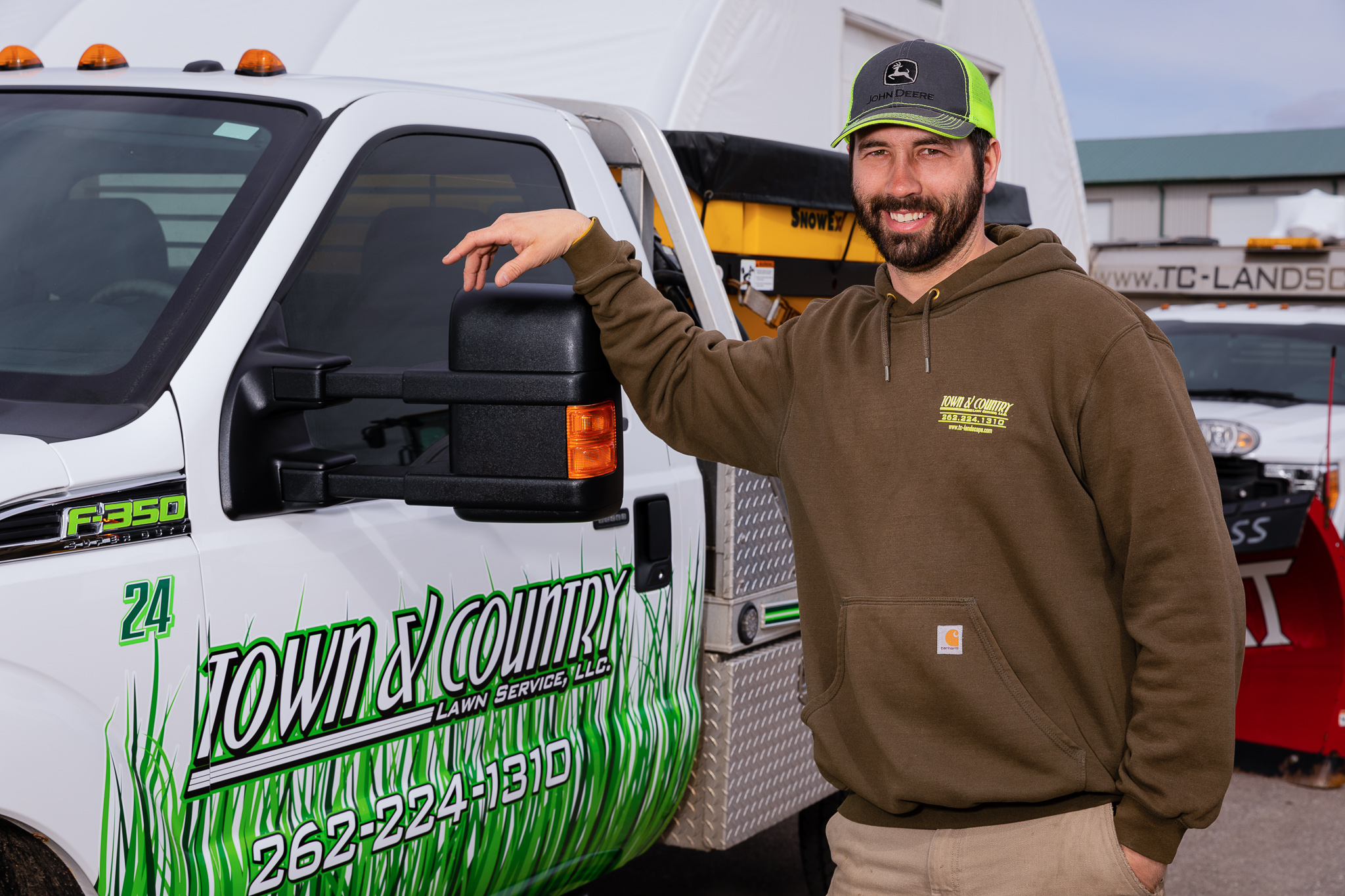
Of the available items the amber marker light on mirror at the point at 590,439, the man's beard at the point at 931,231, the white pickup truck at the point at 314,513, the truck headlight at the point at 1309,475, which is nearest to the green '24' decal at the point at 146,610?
the white pickup truck at the point at 314,513

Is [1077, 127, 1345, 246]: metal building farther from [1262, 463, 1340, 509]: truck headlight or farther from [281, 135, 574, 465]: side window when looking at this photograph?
[281, 135, 574, 465]: side window

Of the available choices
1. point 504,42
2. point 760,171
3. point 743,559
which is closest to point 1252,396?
point 504,42

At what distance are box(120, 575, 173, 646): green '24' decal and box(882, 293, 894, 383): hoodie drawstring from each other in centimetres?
114

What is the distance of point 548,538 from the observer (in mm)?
2869

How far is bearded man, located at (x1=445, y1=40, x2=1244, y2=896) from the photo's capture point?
210cm

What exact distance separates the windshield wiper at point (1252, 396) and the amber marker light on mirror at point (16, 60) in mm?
6944

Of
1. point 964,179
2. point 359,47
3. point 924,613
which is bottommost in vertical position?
point 924,613

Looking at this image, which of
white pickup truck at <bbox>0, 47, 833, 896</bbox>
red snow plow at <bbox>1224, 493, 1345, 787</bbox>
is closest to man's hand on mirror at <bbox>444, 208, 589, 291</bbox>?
white pickup truck at <bbox>0, 47, 833, 896</bbox>

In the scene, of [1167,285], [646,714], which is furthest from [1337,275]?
[646,714]

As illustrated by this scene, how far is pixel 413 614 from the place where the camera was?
8.39ft

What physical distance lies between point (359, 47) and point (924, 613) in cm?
488

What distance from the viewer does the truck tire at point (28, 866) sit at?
80.5 inches

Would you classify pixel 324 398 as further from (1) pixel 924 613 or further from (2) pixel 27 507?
(1) pixel 924 613

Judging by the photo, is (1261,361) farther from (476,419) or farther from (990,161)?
(476,419)
